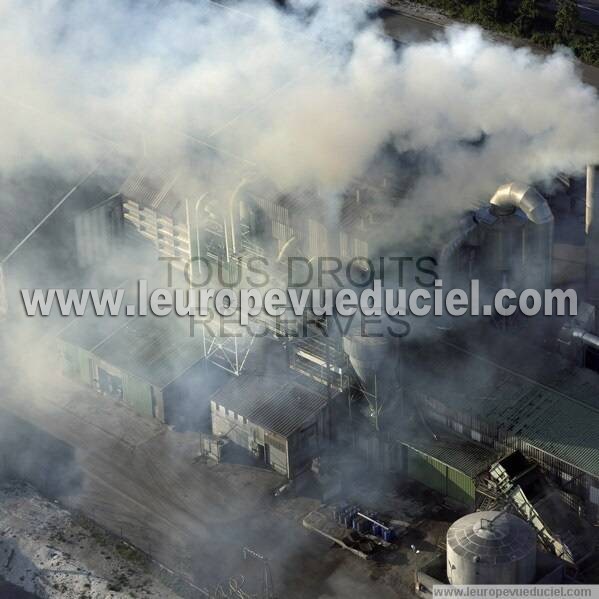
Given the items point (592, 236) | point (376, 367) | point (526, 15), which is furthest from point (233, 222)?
point (526, 15)

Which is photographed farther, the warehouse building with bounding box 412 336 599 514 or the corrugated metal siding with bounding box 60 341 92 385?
the corrugated metal siding with bounding box 60 341 92 385

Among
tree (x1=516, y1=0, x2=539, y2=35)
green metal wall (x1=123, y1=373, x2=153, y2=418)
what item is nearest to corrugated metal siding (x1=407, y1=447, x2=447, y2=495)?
green metal wall (x1=123, y1=373, x2=153, y2=418)

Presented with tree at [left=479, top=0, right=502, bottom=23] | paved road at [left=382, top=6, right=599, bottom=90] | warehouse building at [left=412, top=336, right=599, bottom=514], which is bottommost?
warehouse building at [left=412, top=336, right=599, bottom=514]

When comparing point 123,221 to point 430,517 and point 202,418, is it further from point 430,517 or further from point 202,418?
point 430,517

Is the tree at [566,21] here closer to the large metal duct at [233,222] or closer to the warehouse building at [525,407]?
the large metal duct at [233,222]

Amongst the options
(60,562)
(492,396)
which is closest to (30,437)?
(60,562)

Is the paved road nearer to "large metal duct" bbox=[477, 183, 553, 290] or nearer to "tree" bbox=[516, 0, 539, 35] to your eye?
"tree" bbox=[516, 0, 539, 35]

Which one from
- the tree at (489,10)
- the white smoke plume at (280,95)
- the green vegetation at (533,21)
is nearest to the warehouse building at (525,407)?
the white smoke plume at (280,95)
